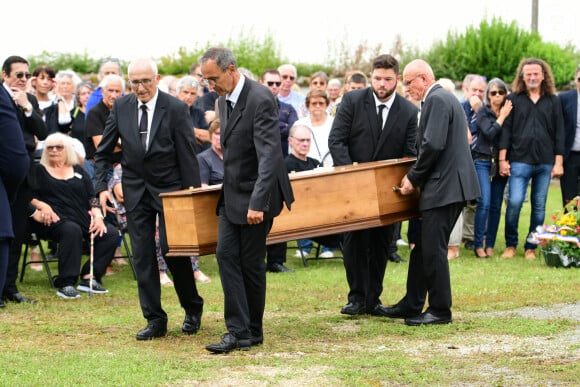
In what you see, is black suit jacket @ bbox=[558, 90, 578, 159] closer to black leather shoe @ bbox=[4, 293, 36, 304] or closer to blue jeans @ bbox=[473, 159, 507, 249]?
blue jeans @ bbox=[473, 159, 507, 249]

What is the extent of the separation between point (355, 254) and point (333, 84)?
23.1ft

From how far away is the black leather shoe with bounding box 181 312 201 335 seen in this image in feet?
30.2

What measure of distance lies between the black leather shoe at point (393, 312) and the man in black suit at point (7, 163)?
3.42 m

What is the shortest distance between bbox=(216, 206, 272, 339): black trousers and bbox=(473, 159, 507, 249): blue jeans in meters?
6.70

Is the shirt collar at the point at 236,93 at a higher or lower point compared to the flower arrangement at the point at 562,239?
higher

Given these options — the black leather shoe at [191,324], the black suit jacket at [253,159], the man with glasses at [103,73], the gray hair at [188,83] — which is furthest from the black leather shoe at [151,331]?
the man with glasses at [103,73]

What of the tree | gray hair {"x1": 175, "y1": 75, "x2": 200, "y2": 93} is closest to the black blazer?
gray hair {"x1": 175, "y1": 75, "x2": 200, "y2": 93}

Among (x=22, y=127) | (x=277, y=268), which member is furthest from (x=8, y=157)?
(x=277, y=268)

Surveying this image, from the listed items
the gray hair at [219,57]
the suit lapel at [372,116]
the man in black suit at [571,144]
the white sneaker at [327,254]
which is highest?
the gray hair at [219,57]

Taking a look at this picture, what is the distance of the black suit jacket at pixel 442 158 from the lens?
9133 millimetres

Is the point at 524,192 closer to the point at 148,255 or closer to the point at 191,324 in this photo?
the point at 191,324

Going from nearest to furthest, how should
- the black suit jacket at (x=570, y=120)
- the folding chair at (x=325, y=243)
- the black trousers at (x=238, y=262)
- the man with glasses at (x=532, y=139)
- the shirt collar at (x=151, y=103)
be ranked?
the black trousers at (x=238, y=262)
the shirt collar at (x=151, y=103)
the folding chair at (x=325, y=243)
the man with glasses at (x=532, y=139)
the black suit jacket at (x=570, y=120)

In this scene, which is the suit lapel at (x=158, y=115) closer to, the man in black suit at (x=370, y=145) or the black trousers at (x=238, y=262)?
the black trousers at (x=238, y=262)

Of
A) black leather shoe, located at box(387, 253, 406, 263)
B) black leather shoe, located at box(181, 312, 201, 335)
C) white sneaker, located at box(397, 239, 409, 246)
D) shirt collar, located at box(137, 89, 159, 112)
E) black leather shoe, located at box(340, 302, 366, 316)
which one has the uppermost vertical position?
shirt collar, located at box(137, 89, 159, 112)
